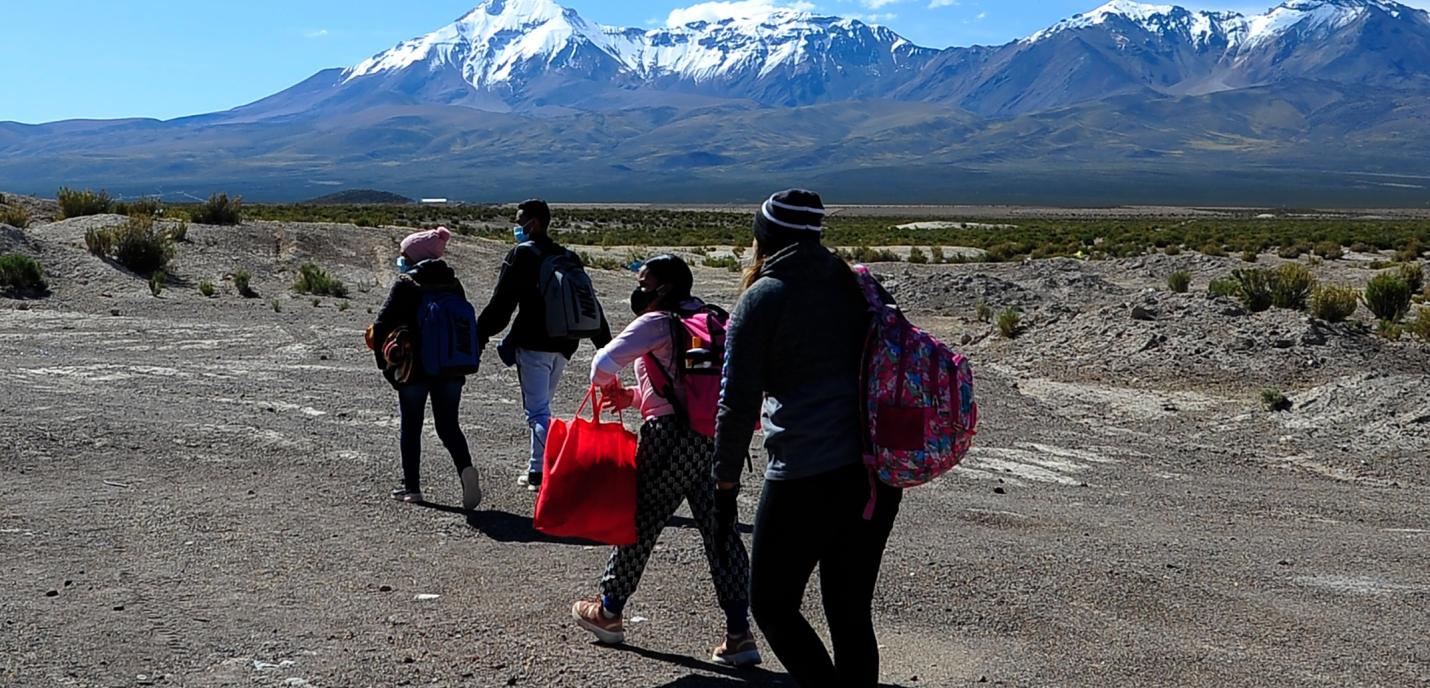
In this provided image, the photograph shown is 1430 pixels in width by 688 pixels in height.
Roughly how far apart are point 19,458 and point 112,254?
15.6 m

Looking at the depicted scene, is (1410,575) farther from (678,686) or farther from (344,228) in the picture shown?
(344,228)

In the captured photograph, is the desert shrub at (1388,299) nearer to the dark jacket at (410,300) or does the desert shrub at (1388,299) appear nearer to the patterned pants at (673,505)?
the dark jacket at (410,300)

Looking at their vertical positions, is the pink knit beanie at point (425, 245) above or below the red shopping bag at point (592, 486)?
above

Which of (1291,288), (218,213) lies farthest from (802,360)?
(218,213)

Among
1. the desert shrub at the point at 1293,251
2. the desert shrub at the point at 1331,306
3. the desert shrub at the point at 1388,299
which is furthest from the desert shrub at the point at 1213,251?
the desert shrub at the point at 1331,306

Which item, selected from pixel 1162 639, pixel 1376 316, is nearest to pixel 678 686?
pixel 1162 639

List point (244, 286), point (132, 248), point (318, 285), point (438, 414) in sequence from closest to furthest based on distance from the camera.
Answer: point (438, 414) → point (244, 286) → point (132, 248) → point (318, 285)

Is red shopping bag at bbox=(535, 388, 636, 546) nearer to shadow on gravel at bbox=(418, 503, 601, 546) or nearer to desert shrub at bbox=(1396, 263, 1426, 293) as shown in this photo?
shadow on gravel at bbox=(418, 503, 601, 546)

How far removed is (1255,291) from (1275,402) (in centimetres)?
726

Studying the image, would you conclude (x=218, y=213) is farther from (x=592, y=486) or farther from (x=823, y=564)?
(x=823, y=564)

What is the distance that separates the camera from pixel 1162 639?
6227 millimetres

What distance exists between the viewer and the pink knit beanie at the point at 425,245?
7.86m

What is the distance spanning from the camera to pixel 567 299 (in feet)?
26.1

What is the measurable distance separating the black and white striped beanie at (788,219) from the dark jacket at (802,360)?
54 mm
